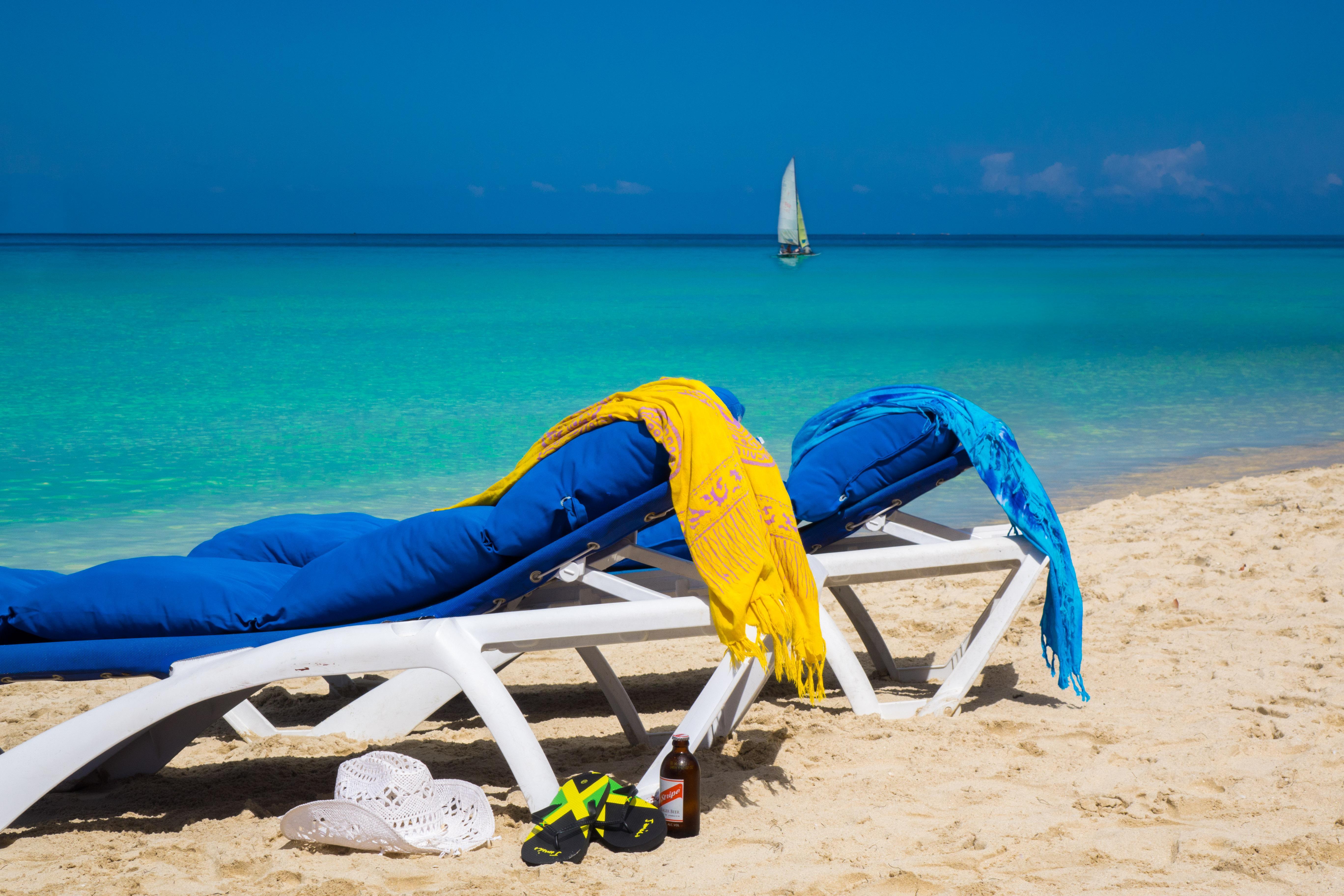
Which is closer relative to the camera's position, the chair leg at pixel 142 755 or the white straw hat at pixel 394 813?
the white straw hat at pixel 394 813

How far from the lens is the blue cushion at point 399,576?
269cm

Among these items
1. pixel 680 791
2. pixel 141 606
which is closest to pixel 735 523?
pixel 680 791

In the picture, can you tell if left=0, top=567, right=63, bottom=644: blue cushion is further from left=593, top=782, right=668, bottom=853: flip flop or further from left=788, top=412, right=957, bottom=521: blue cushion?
left=788, top=412, right=957, bottom=521: blue cushion

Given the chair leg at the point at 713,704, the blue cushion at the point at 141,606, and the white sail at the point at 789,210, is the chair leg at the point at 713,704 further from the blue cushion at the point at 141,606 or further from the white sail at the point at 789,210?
the white sail at the point at 789,210

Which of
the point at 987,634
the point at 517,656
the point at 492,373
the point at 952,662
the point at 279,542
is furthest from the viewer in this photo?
the point at 492,373

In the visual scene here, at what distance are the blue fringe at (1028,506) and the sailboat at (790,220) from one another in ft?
130

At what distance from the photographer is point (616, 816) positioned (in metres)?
2.44

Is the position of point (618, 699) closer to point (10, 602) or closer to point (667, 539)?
point (667, 539)

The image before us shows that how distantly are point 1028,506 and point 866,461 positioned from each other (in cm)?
50

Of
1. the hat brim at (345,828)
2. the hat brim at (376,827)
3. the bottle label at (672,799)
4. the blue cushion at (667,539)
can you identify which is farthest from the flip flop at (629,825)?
the blue cushion at (667,539)

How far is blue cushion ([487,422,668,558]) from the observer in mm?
2627

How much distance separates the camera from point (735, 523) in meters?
2.57

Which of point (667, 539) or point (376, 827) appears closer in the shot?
point (376, 827)

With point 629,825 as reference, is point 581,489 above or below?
above
